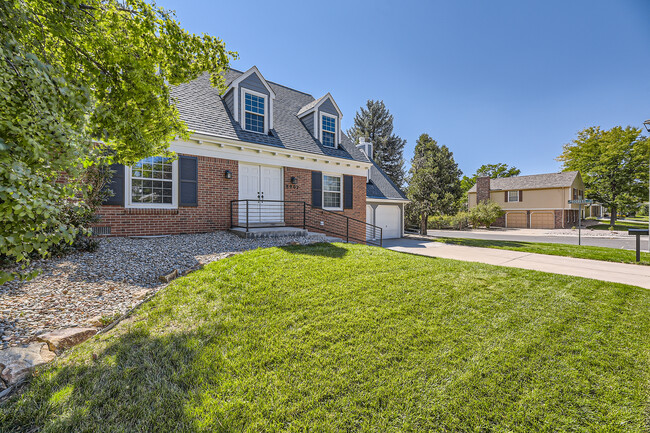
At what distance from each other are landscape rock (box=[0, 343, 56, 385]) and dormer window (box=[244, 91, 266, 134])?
8686 mm

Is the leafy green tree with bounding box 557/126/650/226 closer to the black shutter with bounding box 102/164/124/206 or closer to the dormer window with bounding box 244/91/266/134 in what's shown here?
the dormer window with bounding box 244/91/266/134

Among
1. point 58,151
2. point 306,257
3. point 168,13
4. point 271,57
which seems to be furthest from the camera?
point 271,57

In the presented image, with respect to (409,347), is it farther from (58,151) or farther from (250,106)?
(250,106)

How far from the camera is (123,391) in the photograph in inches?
82.8

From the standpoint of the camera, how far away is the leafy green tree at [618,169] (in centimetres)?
2602

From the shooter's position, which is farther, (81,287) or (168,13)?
(81,287)

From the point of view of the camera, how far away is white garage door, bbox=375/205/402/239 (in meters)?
16.0

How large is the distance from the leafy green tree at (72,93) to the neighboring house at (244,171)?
3509 millimetres

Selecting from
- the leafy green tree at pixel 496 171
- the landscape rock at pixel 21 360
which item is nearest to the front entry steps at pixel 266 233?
the landscape rock at pixel 21 360

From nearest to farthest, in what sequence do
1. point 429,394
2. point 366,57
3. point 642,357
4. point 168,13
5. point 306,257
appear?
point 429,394, point 642,357, point 168,13, point 306,257, point 366,57

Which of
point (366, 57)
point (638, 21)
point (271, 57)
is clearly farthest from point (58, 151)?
point (638, 21)

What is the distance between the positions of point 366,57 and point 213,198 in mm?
9268

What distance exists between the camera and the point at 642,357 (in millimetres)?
2746

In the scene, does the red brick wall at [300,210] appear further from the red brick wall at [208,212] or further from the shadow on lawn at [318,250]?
the shadow on lawn at [318,250]
